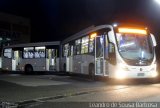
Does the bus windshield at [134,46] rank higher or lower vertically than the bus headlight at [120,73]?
higher

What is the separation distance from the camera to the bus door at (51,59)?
36.4 meters

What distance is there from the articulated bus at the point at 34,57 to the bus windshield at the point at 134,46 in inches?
620

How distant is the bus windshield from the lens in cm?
2050

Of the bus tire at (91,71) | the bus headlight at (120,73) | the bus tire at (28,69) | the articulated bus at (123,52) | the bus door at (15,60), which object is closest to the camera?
the bus headlight at (120,73)

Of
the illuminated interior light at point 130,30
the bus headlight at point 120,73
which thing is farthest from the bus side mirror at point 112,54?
the illuminated interior light at point 130,30

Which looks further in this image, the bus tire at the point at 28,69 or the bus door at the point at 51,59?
the bus tire at the point at 28,69

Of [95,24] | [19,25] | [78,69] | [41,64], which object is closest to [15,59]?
[41,64]

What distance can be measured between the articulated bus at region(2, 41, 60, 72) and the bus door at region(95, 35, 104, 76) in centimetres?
1321

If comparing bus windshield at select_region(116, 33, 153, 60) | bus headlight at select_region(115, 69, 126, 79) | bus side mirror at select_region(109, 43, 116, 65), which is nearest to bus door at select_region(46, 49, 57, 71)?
bus side mirror at select_region(109, 43, 116, 65)

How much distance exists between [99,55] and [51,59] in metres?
14.7

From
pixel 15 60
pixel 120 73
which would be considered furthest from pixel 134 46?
pixel 15 60

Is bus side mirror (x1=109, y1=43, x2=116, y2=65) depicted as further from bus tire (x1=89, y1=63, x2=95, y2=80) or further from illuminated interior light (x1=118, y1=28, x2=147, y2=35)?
bus tire (x1=89, y1=63, x2=95, y2=80)

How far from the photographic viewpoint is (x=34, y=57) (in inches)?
1468

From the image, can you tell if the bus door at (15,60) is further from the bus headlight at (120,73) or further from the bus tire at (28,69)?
the bus headlight at (120,73)
